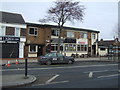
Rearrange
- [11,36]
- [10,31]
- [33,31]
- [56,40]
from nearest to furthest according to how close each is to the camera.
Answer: [11,36] → [10,31] → [33,31] → [56,40]

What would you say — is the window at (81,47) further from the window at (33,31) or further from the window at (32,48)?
the window at (33,31)

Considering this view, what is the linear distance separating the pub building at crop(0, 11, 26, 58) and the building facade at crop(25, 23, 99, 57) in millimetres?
1590

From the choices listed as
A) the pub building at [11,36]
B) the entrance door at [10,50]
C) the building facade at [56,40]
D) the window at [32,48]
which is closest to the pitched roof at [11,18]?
the pub building at [11,36]

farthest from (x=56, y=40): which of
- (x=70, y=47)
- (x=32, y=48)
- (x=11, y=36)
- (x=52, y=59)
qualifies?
(x=52, y=59)

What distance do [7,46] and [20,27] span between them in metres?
3.87

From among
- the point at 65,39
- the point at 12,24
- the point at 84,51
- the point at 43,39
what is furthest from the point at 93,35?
the point at 12,24

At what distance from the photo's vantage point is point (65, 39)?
3828cm

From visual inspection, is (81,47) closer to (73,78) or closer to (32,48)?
(32,48)

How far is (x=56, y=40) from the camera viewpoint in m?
36.9

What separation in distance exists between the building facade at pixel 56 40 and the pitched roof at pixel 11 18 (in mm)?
1879

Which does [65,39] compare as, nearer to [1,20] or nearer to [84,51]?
[84,51]

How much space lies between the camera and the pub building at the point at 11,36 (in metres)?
30.7

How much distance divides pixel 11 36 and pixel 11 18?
11.7 feet

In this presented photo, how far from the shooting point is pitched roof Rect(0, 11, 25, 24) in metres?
31.5
